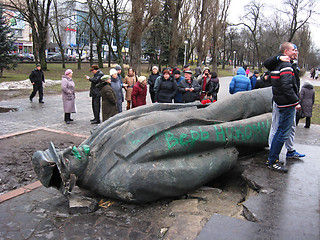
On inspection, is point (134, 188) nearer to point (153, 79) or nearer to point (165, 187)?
point (165, 187)

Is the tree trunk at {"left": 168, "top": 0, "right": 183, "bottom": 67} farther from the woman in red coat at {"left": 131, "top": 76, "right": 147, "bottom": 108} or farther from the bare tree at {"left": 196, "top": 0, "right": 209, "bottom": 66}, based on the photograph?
the woman in red coat at {"left": 131, "top": 76, "right": 147, "bottom": 108}

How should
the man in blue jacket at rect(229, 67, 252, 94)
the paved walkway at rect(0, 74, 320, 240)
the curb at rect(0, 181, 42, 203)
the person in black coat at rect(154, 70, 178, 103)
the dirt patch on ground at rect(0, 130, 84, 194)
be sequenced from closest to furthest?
the paved walkway at rect(0, 74, 320, 240)
the curb at rect(0, 181, 42, 203)
the dirt patch on ground at rect(0, 130, 84, 194)
the person in black coat at rect(154, 70, 178, 103)
the man in blue jacket at rect(229, 67, 252, 94)

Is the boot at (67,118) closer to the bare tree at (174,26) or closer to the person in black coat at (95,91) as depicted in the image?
the person in black coat at (95,91)

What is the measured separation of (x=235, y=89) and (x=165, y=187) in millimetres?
6035

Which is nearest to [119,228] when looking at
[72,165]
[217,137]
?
[72,165]

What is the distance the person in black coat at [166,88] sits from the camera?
858 centimetres

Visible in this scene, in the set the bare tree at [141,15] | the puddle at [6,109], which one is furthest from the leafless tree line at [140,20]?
the puddle at [6,109]

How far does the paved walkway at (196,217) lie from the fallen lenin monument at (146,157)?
0.32 metres

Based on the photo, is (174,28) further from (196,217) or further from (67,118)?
(196,217)

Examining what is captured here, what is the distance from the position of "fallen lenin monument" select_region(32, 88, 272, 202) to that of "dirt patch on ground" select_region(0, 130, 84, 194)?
139 cm

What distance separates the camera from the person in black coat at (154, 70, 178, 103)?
8.58 m

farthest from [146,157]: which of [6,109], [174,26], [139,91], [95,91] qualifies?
[174,26]

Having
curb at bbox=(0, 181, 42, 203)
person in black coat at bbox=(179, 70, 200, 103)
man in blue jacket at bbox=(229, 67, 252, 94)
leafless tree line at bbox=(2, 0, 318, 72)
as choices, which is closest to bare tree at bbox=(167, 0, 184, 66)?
leafless tree line at bbox=(2, 0, 318, 72)

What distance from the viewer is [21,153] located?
6.08 m
